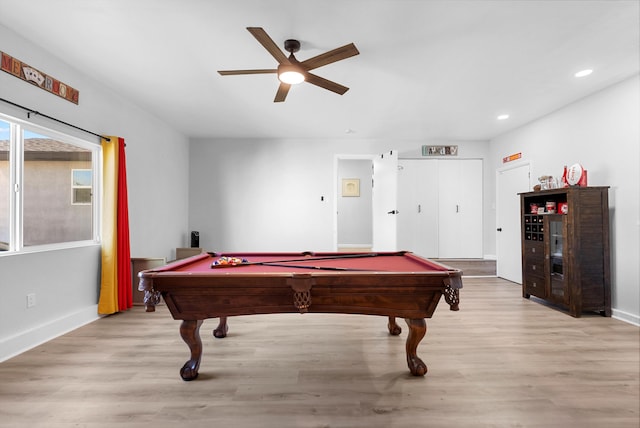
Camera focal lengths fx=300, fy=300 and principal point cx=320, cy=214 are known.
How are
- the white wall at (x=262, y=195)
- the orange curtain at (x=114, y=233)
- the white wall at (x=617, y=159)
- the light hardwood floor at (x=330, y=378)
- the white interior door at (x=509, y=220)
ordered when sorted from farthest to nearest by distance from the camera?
the white wall at (x=262, y=195) < the white interior door at (x=509, y=220) < the orange curtain at (x=114, y=233) < the white wall at (x=617, y=159) < the light hardwood floor at (x=330, y=378)

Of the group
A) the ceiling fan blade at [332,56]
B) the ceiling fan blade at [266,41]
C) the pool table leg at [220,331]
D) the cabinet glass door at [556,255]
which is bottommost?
the pool table leg at [220,331]

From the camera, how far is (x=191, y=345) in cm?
205

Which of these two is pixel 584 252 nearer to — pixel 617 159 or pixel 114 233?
pixel 617 159

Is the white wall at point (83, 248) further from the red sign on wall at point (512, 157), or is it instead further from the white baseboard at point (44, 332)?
the red sign on wall at point (512, 157)

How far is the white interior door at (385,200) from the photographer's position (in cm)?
538

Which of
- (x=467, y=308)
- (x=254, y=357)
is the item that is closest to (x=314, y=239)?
(x=467, y=308)

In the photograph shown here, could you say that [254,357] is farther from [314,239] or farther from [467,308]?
[314,239]

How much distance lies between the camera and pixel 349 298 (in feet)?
6.15

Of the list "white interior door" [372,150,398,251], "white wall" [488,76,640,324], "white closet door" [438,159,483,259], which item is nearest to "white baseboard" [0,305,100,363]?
"white interior door" [372,150,398,251]

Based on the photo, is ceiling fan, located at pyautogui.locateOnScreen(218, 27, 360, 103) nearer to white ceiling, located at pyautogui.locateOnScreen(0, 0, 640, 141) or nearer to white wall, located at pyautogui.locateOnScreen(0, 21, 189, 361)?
white ceiling, located at pyautogui.locateOnScreen(0, 0, 640, 141)

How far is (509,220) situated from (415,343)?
4.19 m

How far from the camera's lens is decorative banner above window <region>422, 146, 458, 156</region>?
19.3ft

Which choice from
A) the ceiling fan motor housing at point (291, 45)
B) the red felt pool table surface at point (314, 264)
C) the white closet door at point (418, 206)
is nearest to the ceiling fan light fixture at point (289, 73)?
the ceiling fan motor housing at point (291, 45)

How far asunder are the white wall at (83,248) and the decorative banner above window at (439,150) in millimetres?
4659
